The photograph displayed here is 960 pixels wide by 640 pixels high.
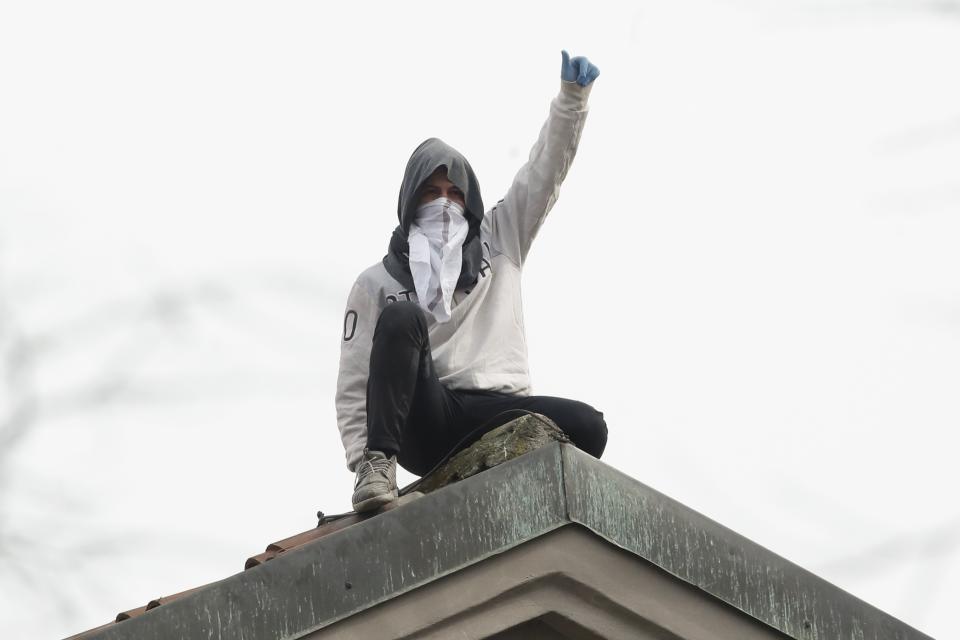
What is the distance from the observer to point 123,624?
3.79 metres

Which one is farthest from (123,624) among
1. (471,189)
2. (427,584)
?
(471,189)

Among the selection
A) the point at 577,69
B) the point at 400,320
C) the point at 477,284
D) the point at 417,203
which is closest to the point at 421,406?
the point at 400,320

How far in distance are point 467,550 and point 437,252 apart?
211cm

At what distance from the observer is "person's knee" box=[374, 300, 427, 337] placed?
16.3ft

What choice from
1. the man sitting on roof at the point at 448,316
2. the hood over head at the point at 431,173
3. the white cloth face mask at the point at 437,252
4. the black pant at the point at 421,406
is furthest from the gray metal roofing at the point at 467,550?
the hood over head at the point at 431,173

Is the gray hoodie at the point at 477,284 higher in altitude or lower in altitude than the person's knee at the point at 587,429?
higher

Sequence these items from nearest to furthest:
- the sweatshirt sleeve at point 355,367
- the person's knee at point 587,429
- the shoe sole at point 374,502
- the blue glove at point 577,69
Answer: the shoe sole at point 374,502
the person's knee at point 587,429
the sweatshirt sleeve at point 355,367
the blue glove at point 577,69

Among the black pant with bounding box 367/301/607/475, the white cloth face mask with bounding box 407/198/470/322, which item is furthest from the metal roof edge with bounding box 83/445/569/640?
the white cloth face mask with bounding box 407/198/470/322

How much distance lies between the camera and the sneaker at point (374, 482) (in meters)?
4.73

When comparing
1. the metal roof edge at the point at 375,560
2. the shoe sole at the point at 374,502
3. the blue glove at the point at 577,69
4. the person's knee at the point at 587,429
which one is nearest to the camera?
the metal roof edge at the point at 375,560

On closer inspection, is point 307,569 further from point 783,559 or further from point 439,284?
point 439,284

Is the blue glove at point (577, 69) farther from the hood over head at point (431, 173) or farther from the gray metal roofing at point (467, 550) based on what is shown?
the gray metal roofing at point (467, 550)

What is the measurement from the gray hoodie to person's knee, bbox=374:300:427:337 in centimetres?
51

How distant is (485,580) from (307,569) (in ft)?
1.53
